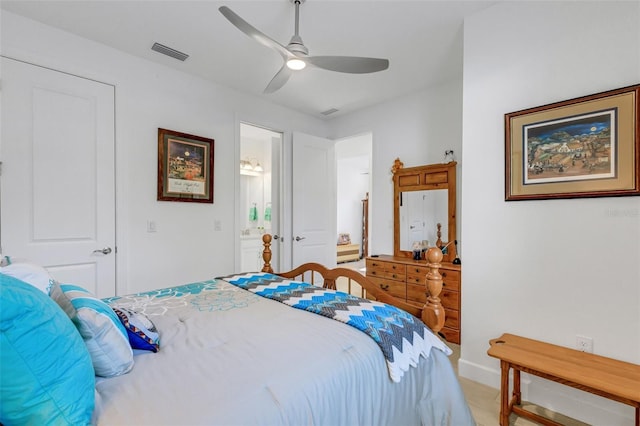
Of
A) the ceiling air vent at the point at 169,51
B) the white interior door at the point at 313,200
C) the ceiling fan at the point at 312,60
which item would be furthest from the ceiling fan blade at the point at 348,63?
the white interior door at the point at 313,200

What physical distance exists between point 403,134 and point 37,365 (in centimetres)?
368

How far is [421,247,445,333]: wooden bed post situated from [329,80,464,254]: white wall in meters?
1.77

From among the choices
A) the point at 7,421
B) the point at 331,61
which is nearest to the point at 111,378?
the point at 7,421

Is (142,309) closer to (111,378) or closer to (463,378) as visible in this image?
(111,378)

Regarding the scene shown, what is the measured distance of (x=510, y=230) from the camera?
6.84 ft

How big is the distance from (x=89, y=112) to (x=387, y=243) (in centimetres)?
328

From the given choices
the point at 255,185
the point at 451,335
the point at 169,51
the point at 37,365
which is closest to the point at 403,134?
the point at 451,335

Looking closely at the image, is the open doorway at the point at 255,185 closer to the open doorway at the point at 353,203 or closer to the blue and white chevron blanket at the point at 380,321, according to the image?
the open doorway at the point at 353,203

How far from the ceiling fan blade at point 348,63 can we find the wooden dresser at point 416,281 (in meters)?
1.79

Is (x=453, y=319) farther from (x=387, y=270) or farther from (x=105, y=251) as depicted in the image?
(x=105, y=251)

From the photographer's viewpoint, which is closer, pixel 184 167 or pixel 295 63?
pixel 295 63

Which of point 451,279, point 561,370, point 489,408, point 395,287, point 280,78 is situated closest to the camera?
point 561,370

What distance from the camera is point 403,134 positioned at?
146 inches

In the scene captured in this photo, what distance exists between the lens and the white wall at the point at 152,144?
95.0 inches
